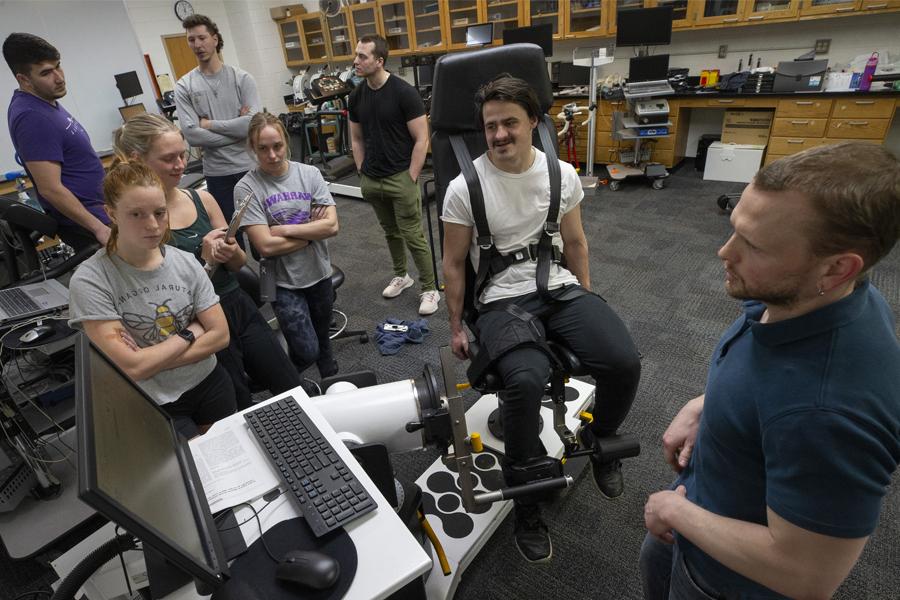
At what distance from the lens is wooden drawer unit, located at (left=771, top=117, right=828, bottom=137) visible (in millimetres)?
4012

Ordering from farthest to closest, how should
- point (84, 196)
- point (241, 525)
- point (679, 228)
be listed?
point (679, 228) → point (84, 196) → point (241, 525)

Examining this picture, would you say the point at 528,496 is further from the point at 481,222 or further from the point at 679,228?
the point at 679,228

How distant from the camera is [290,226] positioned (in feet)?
6.30

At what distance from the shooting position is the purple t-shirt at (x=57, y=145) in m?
1.96

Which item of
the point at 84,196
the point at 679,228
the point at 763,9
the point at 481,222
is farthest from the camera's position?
the point at 763,9

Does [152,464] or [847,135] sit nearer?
[152,464]

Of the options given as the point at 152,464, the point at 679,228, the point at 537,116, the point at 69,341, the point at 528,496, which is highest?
the point at 537,116

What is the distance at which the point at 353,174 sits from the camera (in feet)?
19.0

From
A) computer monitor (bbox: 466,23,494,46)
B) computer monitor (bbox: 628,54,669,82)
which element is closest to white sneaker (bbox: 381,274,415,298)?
computer monitor (bbox: 628,54,669,82)

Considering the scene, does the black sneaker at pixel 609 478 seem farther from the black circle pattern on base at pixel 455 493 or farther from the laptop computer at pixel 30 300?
the laptop computer at pixel 30 300

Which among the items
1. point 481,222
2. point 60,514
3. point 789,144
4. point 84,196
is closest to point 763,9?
point 789,144

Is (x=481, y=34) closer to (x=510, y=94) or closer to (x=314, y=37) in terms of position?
(x=314, y=37)

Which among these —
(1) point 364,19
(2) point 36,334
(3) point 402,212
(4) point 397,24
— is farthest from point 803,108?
(2) point 36,334

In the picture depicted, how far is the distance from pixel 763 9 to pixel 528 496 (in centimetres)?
462
